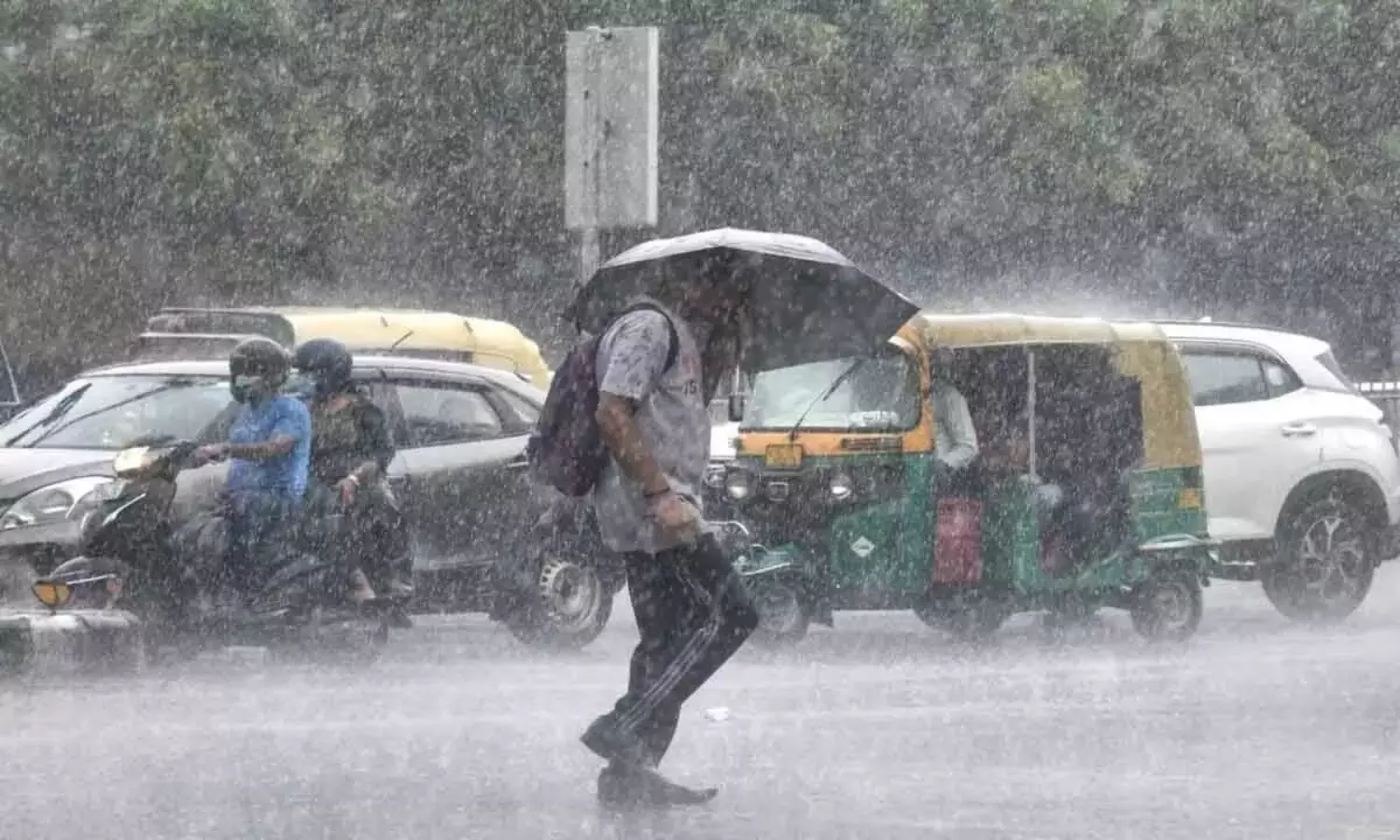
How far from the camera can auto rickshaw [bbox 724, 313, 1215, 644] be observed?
1384 centimetres

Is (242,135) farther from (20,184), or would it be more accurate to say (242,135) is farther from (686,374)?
(686,374)

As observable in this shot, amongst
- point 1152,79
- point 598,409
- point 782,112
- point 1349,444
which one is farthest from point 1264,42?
point 598,409

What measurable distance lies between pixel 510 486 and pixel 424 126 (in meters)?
12.9

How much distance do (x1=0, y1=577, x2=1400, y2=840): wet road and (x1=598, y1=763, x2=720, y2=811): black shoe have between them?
0.08 m

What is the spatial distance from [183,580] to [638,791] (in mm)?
5195

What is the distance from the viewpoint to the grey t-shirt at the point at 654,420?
7.59 metres

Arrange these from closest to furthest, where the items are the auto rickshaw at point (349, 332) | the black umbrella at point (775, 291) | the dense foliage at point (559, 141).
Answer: the black umbrella at point (775, 291)
the auto rickshaw at point (349, 332)
the dense foliage at point (559, 141)

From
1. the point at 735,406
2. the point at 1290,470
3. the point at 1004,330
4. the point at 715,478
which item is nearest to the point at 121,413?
the point at 735,406

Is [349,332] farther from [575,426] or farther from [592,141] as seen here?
[575,426]

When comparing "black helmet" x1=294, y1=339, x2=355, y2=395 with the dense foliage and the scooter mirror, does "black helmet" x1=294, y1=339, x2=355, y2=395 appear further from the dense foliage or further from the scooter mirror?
the dense foliage

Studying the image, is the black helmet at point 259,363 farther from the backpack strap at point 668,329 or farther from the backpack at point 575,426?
the backpack strap at point 668,329

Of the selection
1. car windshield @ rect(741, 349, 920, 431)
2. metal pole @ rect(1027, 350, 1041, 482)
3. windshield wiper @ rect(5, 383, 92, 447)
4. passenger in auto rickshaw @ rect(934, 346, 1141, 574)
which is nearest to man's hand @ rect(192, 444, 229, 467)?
windshield wiper @ rect(5, 383, 92, 447)

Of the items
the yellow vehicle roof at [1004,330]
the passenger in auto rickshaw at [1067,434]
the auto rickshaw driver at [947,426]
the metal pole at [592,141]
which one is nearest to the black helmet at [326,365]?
the yellow vehicle roof at [1004,330]

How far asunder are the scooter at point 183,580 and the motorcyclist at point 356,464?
17cm
